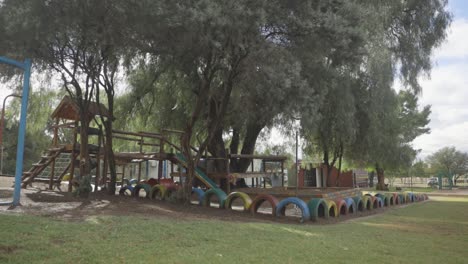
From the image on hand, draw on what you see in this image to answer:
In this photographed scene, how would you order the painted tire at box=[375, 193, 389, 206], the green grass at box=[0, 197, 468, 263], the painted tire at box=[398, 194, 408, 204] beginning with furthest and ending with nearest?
the painted tire at box=[398, 194, 408, 204]
the painted tire at box=[375, 193, 389, 206]
the green grass at box=[0, 197, 468, 263]

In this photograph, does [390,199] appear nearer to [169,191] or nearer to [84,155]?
[169,191]

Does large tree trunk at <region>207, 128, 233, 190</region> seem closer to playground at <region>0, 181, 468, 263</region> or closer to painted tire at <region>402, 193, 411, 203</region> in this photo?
painted tire at <region>402, 193, 411, 203</region>

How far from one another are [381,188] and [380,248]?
99.2 feet

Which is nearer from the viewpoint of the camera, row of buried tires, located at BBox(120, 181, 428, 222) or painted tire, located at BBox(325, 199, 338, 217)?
row of buried tires, located at BBox(120, 181, 428, 222)

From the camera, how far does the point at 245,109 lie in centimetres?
1355

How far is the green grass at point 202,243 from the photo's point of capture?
4.94 meters

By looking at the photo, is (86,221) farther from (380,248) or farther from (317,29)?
(317,29)

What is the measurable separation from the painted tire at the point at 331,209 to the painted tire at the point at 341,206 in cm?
18

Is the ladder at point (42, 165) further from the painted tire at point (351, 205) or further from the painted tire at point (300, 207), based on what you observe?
the painted tire at point (351, 205)

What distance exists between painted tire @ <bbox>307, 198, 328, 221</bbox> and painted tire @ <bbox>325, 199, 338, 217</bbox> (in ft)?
0.38

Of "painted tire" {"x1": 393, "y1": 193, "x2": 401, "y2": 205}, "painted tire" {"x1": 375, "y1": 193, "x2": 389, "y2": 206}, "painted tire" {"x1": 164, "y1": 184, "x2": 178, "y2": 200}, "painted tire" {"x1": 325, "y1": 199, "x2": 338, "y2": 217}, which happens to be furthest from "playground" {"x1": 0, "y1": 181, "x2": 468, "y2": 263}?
"painted tire" {"x1": 393, "y1": 193, "x2": 401, "y2": 205}

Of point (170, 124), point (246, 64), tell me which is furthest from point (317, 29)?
point (170, 124)

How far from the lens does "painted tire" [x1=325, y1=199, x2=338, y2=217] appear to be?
37.3ft

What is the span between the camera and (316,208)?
10.7 metres
